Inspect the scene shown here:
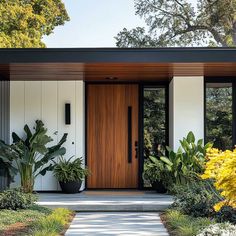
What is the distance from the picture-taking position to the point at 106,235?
23.7ft

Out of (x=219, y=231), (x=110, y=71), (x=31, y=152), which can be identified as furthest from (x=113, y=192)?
(x=219, y=231)

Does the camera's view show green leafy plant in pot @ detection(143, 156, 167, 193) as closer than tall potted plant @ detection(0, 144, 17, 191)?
No

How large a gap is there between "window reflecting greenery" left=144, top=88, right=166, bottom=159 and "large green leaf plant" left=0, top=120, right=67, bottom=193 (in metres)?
1.99

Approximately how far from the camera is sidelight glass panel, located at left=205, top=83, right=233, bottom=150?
11.8 meters

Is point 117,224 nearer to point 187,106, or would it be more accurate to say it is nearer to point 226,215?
point 226,215

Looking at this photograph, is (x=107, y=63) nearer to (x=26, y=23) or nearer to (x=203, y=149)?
(x=203, y=149)

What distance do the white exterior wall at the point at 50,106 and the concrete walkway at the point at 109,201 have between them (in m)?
1.31

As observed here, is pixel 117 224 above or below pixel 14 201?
below

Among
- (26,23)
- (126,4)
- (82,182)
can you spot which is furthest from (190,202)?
(126,4)

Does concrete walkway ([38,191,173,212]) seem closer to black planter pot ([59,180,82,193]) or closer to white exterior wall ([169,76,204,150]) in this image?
black planter pot ([59,180,82,193])

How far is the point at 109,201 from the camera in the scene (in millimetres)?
10062

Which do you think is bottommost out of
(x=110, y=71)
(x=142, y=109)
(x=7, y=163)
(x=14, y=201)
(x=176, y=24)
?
(x=14, y=201)

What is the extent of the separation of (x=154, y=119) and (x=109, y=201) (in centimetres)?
292

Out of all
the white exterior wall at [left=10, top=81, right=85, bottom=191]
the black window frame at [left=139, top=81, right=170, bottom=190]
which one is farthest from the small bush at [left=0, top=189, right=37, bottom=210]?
the black window frame at [left=139, top=81, right=170, bottom=190]
